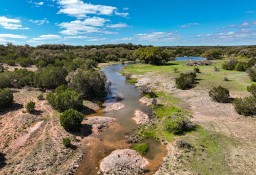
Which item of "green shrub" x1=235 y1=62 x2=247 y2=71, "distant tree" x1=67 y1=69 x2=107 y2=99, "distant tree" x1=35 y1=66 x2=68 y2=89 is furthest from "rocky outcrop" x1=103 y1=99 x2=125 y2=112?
"green shrub" x1=235 y1=62 x2=247 y2=71

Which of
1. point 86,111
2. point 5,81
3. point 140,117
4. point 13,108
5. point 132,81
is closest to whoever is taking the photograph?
point 140,117

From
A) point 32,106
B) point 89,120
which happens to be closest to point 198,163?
point 89,120

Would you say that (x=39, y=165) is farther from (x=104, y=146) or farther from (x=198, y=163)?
(x=198, y=163)

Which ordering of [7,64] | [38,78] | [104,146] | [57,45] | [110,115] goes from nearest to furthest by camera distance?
[104,146]
[110,115]
[38,78]
[7,64]
[57,45]

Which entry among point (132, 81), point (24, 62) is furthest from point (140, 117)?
point (24, 62)

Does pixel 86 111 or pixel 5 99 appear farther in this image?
pixel 86 111

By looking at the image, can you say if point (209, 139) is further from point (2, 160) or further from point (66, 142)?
point (2, 160)
